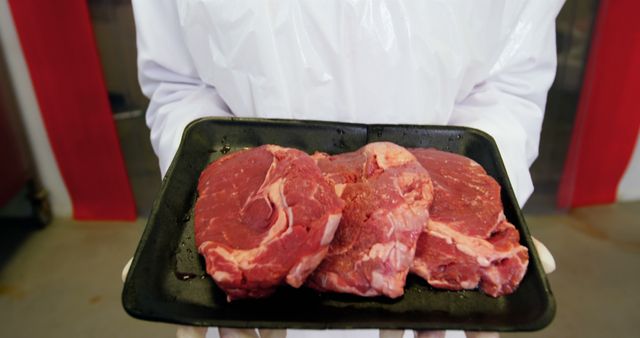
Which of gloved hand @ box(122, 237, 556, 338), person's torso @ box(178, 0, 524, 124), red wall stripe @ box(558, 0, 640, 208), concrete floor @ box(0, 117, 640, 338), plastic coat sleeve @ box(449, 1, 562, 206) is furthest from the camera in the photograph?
red wall stripe @ box(558, 0, 640, 208)

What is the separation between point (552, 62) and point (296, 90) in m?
0.68

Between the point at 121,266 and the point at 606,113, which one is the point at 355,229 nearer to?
the point at 121,266

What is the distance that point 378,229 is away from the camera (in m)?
0.91

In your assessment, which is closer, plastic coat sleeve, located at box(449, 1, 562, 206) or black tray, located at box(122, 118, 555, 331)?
black tray, located at box(122, 118, 555, 331)

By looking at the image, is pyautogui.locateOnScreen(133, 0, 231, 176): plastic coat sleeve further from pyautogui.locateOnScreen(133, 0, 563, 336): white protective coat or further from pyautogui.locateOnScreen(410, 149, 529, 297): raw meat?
pyautogui.locateOnScreen(410, 149, 529, 297): raw meat

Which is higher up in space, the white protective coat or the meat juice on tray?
the white protective coat

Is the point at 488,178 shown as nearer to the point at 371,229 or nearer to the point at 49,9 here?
the point at 371,229

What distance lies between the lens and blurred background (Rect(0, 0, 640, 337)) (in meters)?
2.03

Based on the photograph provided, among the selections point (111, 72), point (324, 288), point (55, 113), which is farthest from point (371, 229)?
point (55, 113)

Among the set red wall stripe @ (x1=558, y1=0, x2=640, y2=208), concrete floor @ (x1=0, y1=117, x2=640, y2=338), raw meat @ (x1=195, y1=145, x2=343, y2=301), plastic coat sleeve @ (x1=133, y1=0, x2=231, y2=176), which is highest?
plastic coat sleeve @ (x1=133, y1=0, x2=231, y2=176)

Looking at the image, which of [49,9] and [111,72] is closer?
[49,9]

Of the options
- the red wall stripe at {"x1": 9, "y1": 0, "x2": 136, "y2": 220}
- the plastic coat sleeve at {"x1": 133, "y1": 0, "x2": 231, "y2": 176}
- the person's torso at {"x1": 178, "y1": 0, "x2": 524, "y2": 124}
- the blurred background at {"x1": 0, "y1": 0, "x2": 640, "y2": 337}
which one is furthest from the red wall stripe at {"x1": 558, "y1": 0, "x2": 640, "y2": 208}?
the red wall stripe at {"x1": 9, "y1": 0, "x2": 136, "y2": 220}

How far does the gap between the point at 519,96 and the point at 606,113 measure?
1.20 m

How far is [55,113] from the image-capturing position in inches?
88.6
